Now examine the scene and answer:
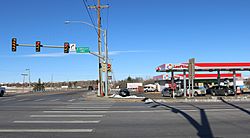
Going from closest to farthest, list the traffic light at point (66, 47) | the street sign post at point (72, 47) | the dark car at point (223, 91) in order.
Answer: the traffic light at point (66, 47) → the street sign post at point (72, 47) → the dark car at point (223, 91)

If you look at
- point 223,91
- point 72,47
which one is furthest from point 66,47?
point 223,91

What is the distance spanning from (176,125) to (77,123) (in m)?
3.97

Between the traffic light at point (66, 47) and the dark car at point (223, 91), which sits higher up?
the traffic light at point (66, 47)

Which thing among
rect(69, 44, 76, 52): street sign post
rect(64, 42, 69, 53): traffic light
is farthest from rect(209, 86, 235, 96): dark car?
rect(64, 42, 69, 53): traffic light

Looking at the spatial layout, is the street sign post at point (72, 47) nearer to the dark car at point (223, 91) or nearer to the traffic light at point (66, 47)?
the traffic light at point (66, 47)

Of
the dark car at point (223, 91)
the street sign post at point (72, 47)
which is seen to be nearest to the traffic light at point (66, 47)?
the street sign post at point (72, 47)

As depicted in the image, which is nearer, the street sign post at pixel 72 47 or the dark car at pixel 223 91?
the street sign post at pixel 72 47

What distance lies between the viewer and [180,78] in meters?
68.1

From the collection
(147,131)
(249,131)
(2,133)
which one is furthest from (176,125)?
(2,133)

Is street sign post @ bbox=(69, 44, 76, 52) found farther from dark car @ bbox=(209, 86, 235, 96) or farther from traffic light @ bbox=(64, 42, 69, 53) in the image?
dark car @ bbox=(209, 86, 235, 96)

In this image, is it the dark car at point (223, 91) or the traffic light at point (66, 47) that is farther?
the dark car at point (223, 91)

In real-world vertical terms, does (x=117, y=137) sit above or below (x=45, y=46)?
below

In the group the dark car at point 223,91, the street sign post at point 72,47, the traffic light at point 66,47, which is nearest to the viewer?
the traffic light at point 66,47

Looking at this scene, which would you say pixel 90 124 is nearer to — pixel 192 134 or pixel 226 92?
pixel 192 134
